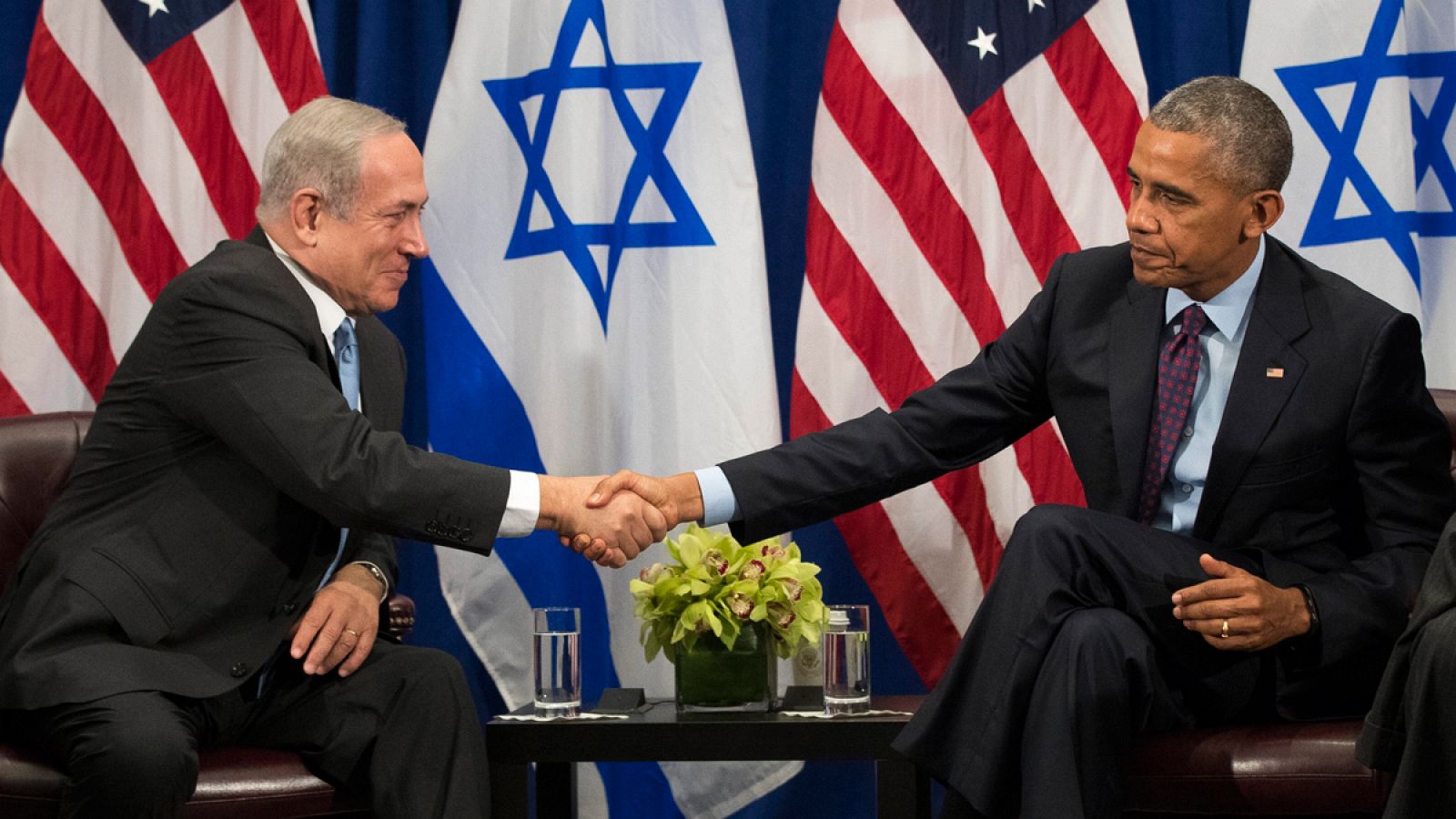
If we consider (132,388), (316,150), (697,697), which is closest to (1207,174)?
(697,697)

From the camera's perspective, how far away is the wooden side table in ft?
10.1

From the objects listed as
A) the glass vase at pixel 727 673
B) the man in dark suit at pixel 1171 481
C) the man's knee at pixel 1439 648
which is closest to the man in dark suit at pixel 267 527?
the glass vase at pixel 727 673

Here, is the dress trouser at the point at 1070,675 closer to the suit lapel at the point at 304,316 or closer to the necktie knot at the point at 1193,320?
the necktie knot at the point at 1193,320

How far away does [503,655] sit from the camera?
399 cm

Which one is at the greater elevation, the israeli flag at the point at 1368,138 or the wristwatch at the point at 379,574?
the israeli flag at the point at 1368,138

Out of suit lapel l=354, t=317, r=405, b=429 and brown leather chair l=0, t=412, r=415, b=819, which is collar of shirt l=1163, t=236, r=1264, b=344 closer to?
suit lapel l=354, t=317, r=405, b=429

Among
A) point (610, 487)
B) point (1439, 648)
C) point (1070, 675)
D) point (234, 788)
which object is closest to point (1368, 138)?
point (1439, 648)

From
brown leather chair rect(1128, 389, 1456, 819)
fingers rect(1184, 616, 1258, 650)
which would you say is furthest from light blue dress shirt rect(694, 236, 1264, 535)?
brown leather chair rect(1128, 389, 1456, 819)

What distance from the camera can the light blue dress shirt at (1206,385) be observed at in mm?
2973

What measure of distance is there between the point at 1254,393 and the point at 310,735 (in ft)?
5.98

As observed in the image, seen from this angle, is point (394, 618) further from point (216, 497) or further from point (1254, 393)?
point (1254, 393)

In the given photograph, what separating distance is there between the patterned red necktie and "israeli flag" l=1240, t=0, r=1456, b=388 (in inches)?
36.4

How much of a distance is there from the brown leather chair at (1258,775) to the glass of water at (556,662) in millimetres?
1136

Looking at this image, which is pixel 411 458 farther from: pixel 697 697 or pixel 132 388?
pixel 697 697
